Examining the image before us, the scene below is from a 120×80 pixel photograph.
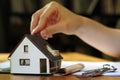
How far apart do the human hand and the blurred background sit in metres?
1.55

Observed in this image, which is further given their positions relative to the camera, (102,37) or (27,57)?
(102,37)

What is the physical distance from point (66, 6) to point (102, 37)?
1.49m

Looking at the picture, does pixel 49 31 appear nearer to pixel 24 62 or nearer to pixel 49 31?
pixel 49 31

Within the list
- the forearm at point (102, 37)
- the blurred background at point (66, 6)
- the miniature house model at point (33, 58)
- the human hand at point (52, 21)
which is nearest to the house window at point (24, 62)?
the miniature house model at point (33, 58)

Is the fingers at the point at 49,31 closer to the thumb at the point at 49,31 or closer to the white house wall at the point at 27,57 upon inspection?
the thumb at the point at 49,31

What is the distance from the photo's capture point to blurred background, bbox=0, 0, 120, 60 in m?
2.74

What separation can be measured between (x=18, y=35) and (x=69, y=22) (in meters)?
1.77

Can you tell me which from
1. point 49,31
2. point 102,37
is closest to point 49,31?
point 49,31

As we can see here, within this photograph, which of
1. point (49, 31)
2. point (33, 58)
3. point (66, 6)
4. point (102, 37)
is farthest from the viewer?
point (66, 6)

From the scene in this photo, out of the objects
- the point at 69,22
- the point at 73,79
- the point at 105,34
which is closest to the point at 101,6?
the point at 105,34

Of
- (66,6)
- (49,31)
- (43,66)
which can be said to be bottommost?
(43,66)

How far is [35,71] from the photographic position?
0.89 m

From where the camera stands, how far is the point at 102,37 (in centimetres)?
136

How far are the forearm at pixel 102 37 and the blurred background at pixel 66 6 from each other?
1.34 metres
